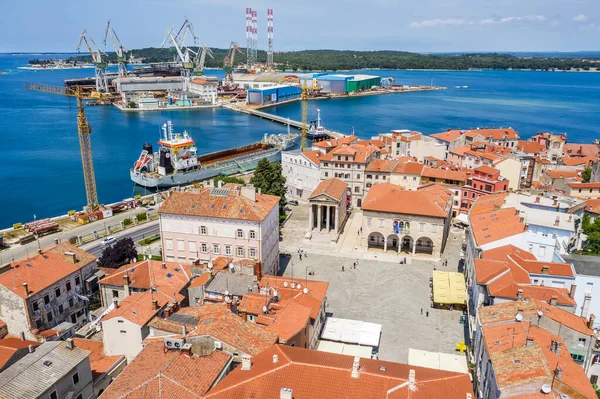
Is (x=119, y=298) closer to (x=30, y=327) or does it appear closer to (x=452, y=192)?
(x=30, y=327)

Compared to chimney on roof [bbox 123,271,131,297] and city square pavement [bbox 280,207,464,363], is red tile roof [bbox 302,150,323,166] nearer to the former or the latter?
city square pavement [bbox 280,207,464,363]

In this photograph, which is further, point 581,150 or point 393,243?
point 581,150

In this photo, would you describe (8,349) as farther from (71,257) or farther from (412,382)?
(412,382)

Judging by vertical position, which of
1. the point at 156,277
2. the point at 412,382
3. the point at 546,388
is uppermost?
the point at 412,382

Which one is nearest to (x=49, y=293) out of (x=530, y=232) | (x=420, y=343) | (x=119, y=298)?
(x=119, y=298)

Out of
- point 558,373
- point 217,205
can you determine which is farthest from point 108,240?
point 558,373
